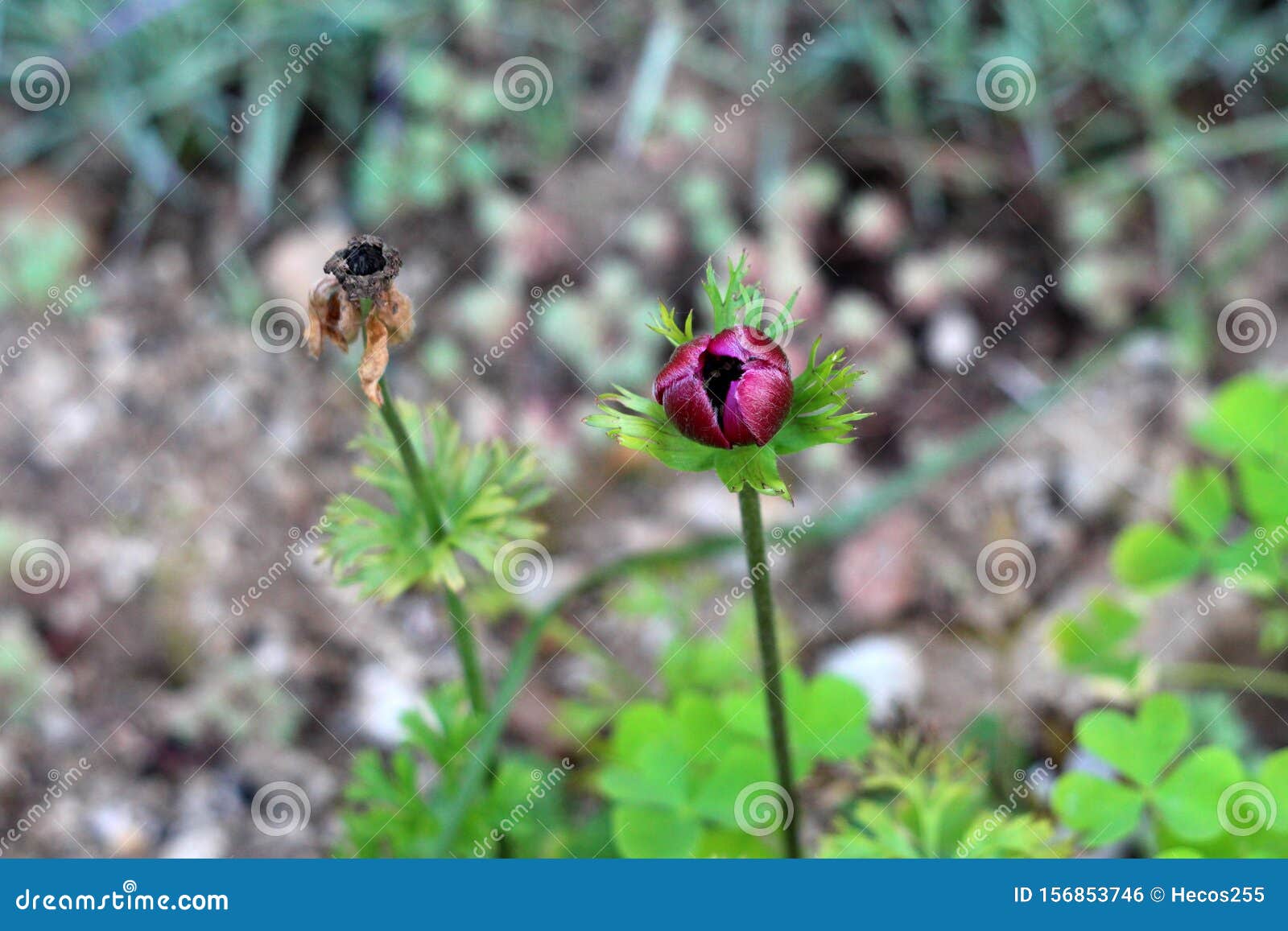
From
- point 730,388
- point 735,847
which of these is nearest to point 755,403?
point 730,388

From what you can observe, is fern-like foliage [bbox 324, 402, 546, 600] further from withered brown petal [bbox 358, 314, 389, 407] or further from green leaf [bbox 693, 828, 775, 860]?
green leaf [bbox 693, 828, 775, 860]

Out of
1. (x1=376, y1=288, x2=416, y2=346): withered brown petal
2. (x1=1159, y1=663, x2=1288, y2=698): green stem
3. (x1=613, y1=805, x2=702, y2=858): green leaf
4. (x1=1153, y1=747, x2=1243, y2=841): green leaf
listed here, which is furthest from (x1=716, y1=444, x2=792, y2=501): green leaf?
(x1=1159, y1=663, x2=1288, y2=698): green stem

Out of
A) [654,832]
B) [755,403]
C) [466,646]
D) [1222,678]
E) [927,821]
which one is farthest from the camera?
[1222,678]

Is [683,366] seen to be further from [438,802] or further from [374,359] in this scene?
[438,802]

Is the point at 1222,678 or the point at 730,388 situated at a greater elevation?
the point at 1222,678

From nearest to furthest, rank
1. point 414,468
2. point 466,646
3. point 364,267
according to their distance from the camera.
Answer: point 364,267
point 414,468
point 466,646

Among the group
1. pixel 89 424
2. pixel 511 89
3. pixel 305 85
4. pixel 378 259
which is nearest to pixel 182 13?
Answer: pixel 305 85

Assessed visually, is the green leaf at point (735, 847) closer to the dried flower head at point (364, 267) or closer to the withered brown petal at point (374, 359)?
the withered brown petal at point (374, 359)

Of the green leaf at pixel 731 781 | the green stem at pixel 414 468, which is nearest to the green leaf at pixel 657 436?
the green stem at pixel 414 468
